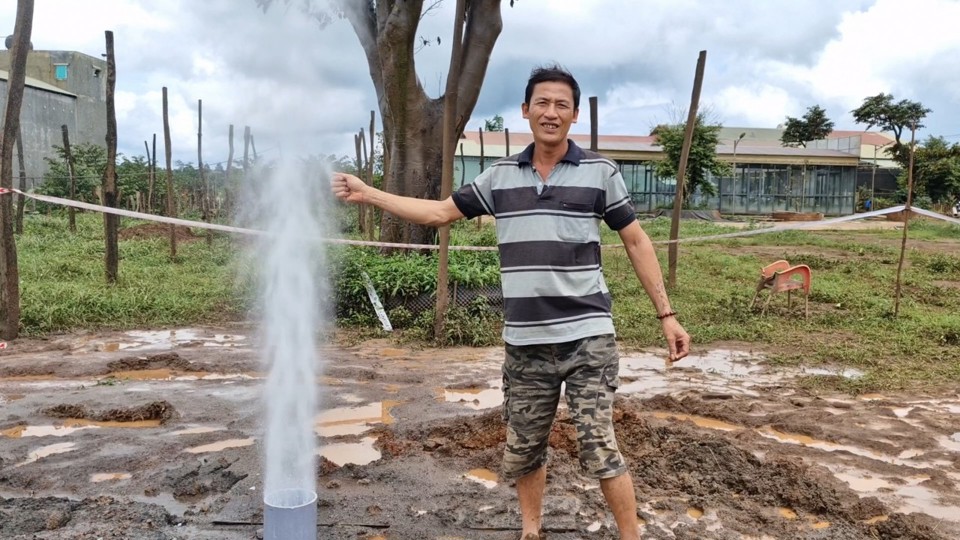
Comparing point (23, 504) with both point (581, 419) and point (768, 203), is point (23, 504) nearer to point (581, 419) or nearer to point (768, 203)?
point (581, 419)

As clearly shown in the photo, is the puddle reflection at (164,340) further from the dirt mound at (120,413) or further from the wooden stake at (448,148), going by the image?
the dirt mound at (120,413)

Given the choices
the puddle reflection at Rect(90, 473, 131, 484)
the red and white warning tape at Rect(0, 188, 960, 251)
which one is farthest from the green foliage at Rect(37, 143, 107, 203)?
the puddle reflection at Rect(90, 473, 131, 484)

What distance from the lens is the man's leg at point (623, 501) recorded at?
2648 mm

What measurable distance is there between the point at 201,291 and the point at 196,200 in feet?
67.1

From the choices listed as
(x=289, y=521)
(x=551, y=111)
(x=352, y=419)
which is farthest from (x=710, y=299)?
(x=289, y=521)

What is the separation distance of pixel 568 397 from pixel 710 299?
8.07m

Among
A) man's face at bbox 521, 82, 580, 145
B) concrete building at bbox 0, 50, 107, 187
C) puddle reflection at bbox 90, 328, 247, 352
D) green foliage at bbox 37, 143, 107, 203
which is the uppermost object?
concrete building at bbox 0, 50, 107, 187

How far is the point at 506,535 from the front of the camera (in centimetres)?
310

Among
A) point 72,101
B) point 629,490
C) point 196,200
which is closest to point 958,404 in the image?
point 629,490

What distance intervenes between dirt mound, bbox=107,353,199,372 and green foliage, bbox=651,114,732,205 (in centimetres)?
2492

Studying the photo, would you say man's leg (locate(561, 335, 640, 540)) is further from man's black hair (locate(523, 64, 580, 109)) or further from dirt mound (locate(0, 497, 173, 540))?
dirt mound (locate(0, 497, 173, 540))

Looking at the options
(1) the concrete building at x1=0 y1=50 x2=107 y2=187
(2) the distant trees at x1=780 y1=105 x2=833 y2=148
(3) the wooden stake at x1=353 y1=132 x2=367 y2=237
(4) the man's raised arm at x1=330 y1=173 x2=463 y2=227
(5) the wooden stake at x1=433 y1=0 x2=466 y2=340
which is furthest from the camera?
(2) the distant trees at x1=780 y1=105 x2=833 y2=148

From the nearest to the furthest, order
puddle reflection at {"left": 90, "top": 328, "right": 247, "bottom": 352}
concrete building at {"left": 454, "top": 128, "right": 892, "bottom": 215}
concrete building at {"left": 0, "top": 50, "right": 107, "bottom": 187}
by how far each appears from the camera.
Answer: puddle reflection at {"left": 90, "top": 328, "right": 247, "bottom": 352}
concrete building at {"left": 0, "top": 50, "right": 107, "bottom": 187}
concrete building at {"left": 454, "top": 128, "right": 892, "bottom": 215}

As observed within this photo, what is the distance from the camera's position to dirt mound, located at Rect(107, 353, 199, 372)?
6.38 meters
